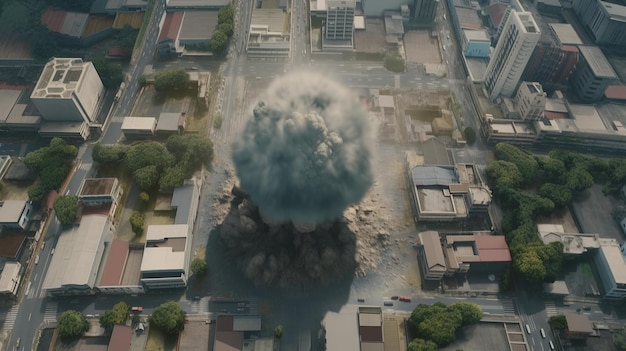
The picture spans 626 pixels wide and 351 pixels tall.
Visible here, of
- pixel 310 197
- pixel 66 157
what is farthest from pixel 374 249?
pixel 66 157

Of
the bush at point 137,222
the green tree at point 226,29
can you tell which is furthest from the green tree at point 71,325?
the green tree at point 226,29

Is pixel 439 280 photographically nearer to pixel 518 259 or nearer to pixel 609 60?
pixel 518 259

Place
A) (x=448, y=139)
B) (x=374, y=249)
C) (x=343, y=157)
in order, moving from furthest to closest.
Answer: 1. (x=448, y=139)
2. (x=374, y=249)
3. (x=343, y=157)

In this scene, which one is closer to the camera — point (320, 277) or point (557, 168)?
point (320, 277)

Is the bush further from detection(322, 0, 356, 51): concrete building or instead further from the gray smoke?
detection(322, 0, 356, 51): concrete building

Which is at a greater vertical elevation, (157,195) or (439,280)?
(157,195)

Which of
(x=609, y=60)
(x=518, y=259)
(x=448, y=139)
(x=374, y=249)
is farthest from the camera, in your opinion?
(x=609, y=60)
